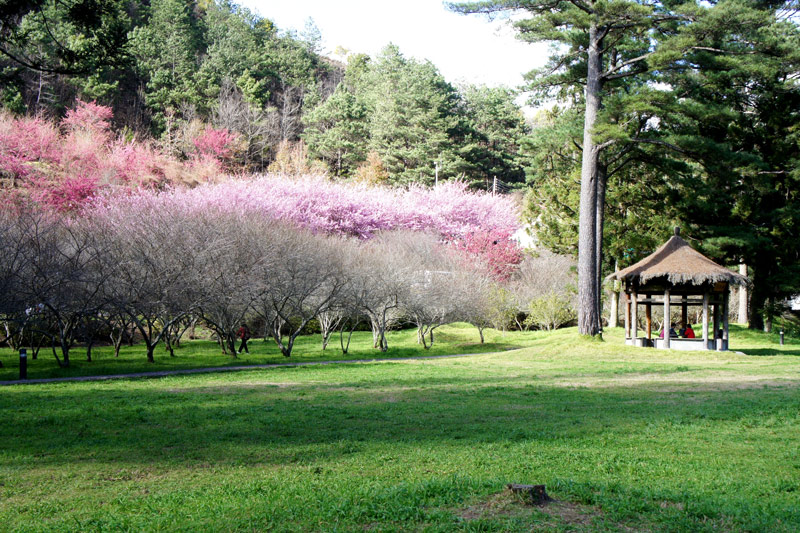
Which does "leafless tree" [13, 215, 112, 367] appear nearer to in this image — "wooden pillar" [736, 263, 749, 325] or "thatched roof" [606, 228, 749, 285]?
"thatched roof" [606, 228, 749, 285]

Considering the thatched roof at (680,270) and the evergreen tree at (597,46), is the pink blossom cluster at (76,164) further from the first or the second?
the thatched roof at (680,270)

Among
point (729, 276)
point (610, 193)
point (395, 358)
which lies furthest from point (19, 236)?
point (610, 193)

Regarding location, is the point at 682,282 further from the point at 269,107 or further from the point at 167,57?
the point at 167,57

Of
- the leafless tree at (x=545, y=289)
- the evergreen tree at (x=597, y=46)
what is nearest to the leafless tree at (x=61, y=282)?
the evergreen tree at (x=597, y=46)

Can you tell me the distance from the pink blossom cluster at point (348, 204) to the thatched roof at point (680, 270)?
15972 millimetres

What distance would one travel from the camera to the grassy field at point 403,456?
500 centimetres

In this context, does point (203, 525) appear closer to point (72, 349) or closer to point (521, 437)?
point (521, 437)

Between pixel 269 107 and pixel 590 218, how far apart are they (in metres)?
41.4

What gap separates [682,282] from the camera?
22.5m

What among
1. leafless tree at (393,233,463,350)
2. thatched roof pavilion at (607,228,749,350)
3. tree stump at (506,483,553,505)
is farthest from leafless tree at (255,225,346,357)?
tree stump at (506,483,553,505)

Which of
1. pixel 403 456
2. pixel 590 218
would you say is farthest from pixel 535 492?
pixel 590 218

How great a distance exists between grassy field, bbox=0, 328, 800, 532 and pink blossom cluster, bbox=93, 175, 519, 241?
1896 cm

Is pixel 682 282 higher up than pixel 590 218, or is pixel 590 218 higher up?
pixel 590 218

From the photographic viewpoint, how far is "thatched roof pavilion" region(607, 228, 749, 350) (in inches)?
882
